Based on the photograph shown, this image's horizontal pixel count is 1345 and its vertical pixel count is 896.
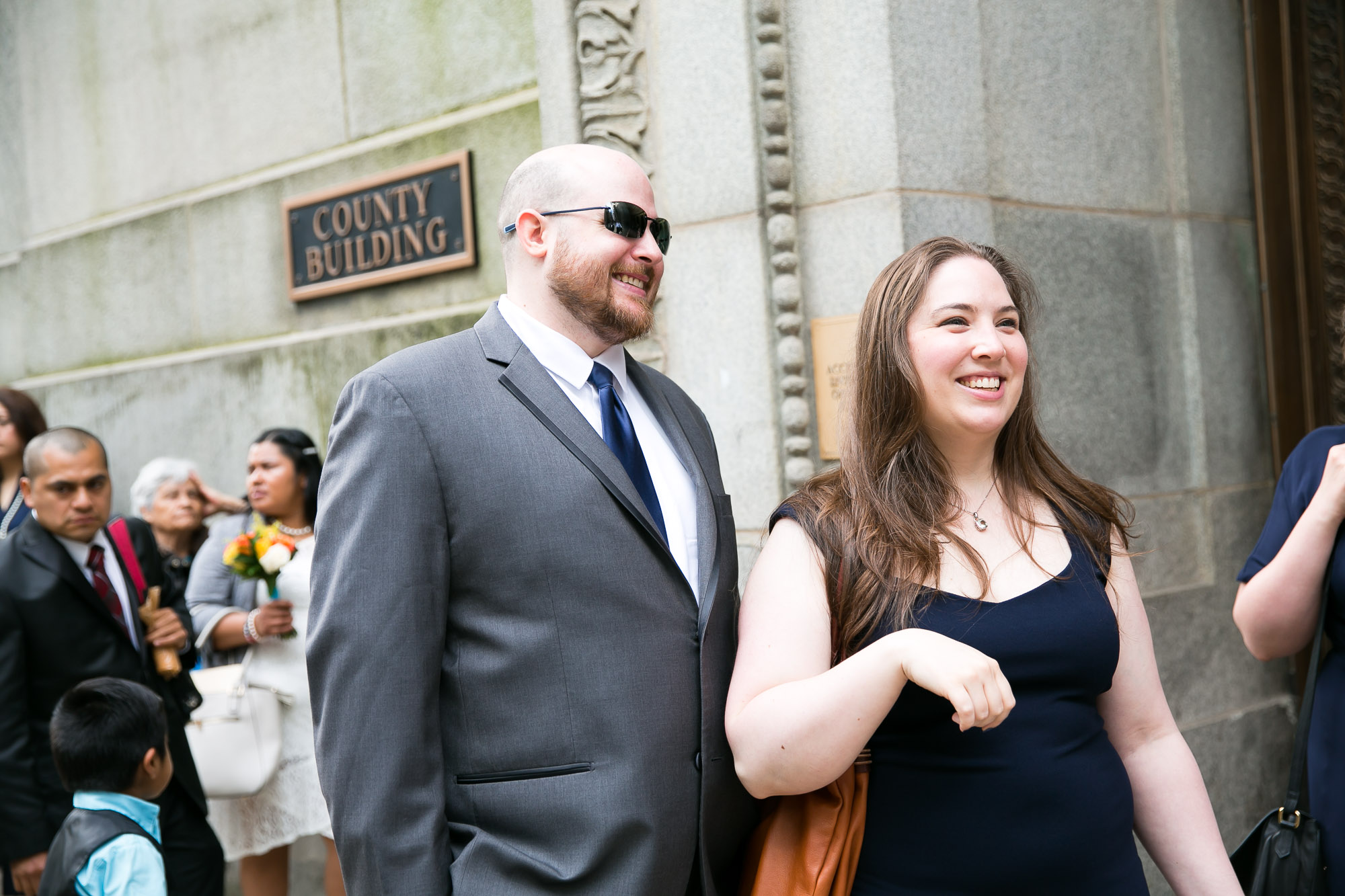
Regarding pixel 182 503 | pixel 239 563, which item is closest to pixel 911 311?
pixel 239 563

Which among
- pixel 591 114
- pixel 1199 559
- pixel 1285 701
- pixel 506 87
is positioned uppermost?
pixel 506 87

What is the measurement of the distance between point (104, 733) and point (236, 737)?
1184mm

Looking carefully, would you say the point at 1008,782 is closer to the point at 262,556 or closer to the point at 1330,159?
the point at 262,556

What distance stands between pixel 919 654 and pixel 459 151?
12.8ft

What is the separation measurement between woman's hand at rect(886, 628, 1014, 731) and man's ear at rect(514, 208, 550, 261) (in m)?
1.09

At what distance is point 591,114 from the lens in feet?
14.2

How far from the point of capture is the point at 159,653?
4.45 meters

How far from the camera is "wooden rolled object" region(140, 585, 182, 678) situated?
4.44 metres

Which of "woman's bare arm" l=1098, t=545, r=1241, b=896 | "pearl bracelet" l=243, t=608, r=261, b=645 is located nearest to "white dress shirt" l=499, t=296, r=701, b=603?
"woman's bare arm" l=1098, t=545, r=1241, b=896

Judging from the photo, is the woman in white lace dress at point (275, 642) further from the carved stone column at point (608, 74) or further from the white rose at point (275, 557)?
the carved stone column at point (608, 74)

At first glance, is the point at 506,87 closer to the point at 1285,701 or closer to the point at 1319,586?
the point at 1319,586

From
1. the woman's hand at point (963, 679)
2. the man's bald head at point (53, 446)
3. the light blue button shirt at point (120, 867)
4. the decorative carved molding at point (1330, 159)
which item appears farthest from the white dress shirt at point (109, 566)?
the decorative carved molding at point (1330, 159)

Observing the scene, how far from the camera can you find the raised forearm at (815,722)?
199 centimetres

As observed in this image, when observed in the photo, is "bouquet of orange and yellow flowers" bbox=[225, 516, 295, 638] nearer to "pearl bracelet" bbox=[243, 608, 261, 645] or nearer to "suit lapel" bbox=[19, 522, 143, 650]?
"pearl bracelet" bbox=[243, 608, 261, 645]
